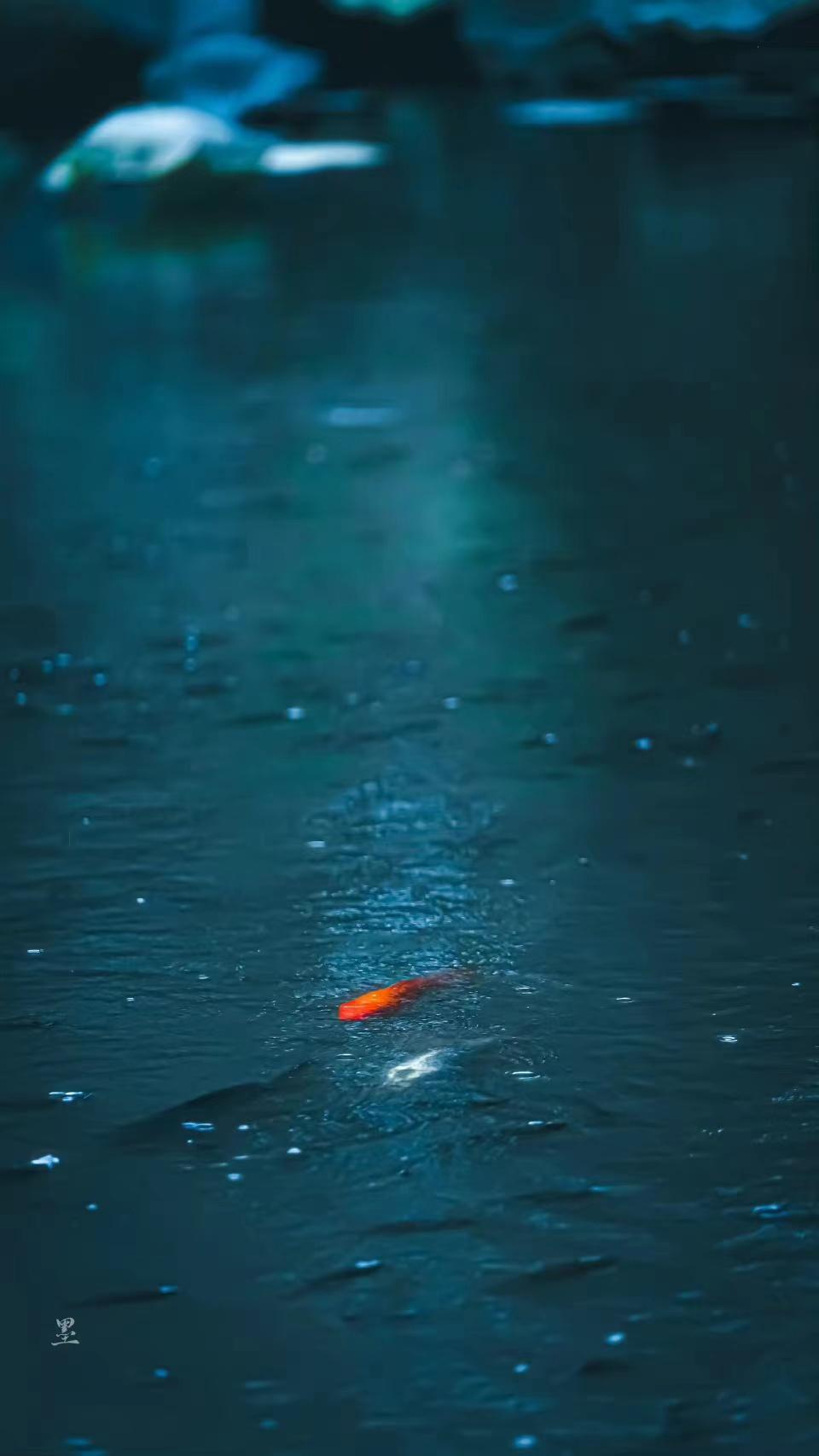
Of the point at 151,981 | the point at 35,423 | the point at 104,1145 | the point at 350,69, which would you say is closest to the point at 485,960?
the point at 151,981

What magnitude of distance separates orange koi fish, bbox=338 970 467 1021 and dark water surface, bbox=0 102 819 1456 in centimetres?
3

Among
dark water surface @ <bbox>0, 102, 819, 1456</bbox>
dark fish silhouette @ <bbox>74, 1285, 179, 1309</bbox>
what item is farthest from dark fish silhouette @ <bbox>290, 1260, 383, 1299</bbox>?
dark fish silhouette @ <bbox>74, 1285, 179, 1309</bbox>

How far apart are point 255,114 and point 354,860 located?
1477 centimetres

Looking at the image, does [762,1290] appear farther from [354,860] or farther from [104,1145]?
[354,860]

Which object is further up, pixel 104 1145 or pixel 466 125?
pixel 104 1145

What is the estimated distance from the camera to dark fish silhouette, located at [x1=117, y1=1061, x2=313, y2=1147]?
88.4 inches

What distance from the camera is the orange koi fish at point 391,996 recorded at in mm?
2490

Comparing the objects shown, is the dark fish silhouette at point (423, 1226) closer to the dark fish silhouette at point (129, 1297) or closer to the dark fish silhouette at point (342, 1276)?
the dark fish silhouette at point (342, 1276)

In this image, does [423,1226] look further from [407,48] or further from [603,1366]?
[407,48]

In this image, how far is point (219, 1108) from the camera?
229 centimetres

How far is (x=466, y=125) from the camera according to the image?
55.6 feet

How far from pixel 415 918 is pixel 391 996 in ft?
0.86

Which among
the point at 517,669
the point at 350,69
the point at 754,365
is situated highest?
the point at 517,669

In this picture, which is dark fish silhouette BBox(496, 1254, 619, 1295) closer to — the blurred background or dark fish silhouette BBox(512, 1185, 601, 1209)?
dark fish silhouette BBox(512, 1185, 601, 1209)
